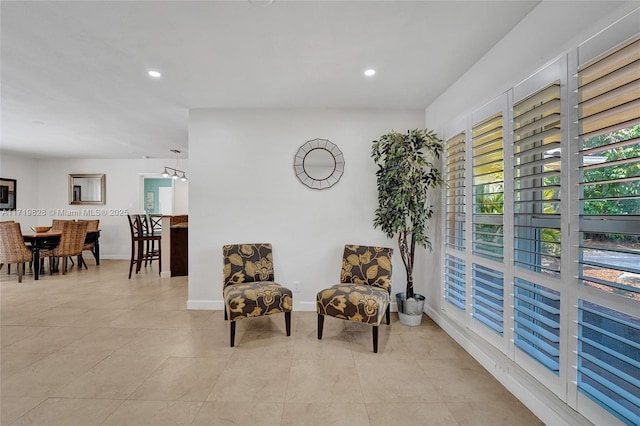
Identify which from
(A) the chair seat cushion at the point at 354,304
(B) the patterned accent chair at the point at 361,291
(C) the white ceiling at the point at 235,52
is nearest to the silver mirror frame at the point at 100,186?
(C) the white ceiling at the point at 235,52

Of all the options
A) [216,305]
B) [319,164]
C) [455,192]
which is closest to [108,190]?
[216,305]

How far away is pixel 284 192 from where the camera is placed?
3.47 meters

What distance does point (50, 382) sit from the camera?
2.01 meters

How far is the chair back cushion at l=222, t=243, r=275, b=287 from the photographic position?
9.92ft

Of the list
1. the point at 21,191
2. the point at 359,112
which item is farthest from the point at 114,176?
the point at 359,112

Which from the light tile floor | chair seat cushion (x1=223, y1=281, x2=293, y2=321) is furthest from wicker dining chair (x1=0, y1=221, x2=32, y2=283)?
chair seat cushion (x1=223, y1=281, x2=293, y2=321)

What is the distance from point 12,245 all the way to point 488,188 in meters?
7.18

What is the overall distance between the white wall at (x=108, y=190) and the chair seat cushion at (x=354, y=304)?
622cm

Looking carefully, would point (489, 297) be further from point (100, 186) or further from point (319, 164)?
point (100, 186)

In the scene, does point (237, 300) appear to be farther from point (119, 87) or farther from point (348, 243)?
point (119, 87)

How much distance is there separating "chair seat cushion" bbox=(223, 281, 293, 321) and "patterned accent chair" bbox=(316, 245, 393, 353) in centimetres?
36

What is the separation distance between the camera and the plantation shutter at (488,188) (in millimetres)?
2121

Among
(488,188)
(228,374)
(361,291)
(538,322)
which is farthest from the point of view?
(361,291)

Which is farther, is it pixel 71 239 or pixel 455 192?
pixel 71 239
